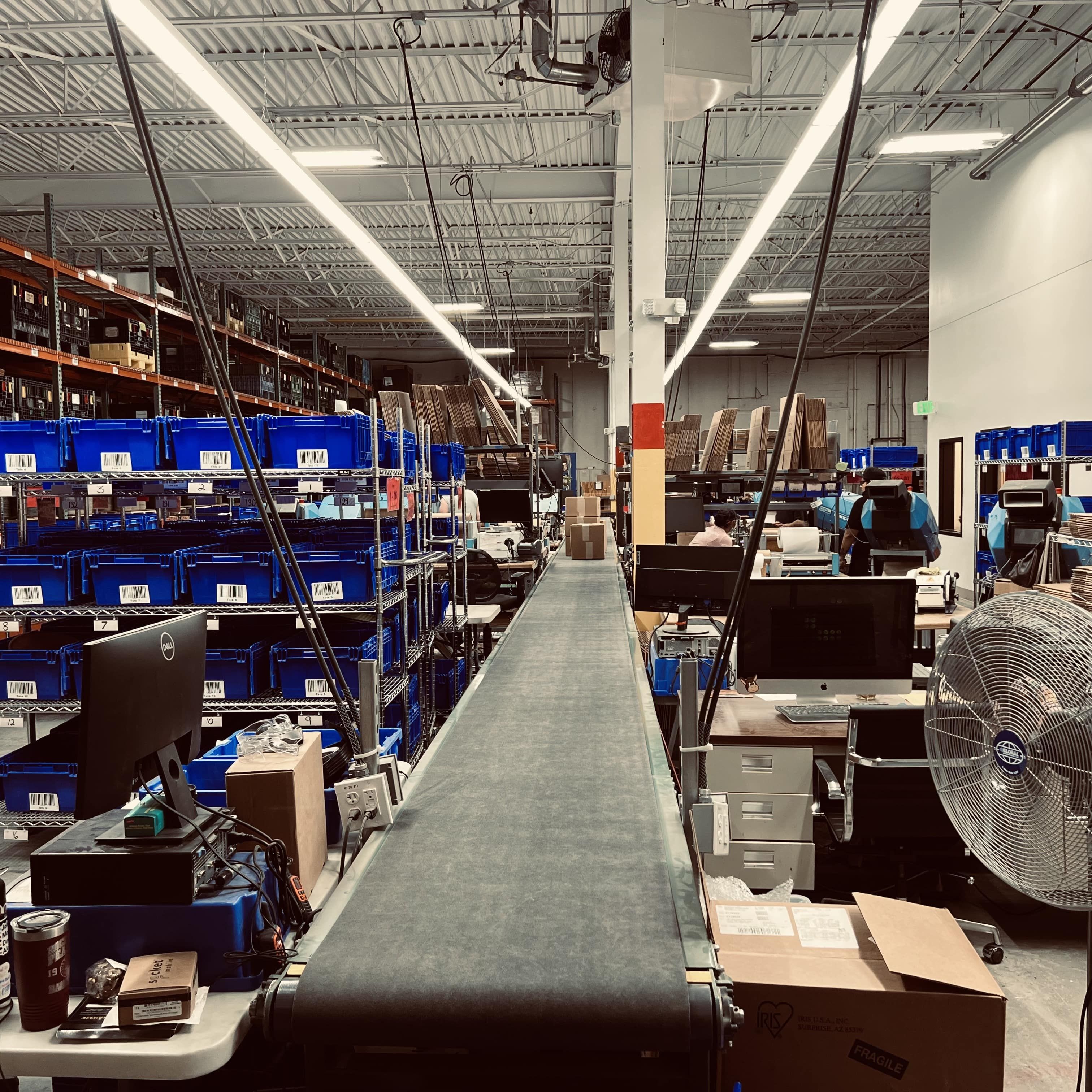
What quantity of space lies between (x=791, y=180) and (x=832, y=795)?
4.44 meters

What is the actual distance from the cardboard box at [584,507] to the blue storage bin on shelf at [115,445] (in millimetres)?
6529

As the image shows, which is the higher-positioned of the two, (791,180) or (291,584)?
(791,180)

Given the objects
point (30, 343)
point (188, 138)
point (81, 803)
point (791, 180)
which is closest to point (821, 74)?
point (791, 180)

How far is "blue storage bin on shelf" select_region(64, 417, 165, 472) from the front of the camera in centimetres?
429

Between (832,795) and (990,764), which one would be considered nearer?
(990,764)

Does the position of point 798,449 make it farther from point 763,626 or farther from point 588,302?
point 588,302

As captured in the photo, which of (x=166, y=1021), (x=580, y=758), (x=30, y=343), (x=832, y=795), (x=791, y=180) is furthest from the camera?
(x=30, y=343)

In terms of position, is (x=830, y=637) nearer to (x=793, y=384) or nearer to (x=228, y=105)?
(x=793, y=384)

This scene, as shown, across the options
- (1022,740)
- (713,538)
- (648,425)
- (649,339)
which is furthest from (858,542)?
(1022,740)

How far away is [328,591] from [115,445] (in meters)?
1.38

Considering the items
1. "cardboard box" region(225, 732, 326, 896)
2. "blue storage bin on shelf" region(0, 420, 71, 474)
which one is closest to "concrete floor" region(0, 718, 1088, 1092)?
"cardboard box" region(225, 732, 326, 896)

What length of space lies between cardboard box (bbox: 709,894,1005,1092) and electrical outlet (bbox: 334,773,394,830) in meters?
0.88

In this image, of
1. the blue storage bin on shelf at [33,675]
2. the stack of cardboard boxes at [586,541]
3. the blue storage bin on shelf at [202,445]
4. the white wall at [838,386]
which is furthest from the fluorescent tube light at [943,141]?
the white wall at [838,386]

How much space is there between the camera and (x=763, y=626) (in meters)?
3.53
